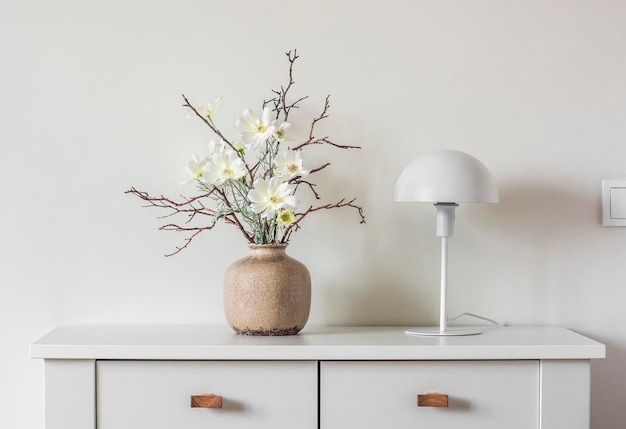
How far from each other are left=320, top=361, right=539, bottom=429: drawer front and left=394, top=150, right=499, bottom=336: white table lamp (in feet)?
0.51

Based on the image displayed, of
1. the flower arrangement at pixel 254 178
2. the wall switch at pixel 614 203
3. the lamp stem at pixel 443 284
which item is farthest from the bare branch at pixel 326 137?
the wall switch at pixel 614 203

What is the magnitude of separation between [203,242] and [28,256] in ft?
1.36

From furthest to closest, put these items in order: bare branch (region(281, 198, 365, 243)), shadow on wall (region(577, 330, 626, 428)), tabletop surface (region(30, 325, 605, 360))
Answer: shadow on wall (region(577, 330, 626, 428))
bare branch (region(281, 198, 365, 243))
tabletop surface (region(30, 325, 605, 360))

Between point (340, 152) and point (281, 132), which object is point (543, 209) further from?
point (281, 132)

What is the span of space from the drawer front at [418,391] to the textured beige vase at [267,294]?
149 millimetres

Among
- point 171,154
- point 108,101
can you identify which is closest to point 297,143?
point 171,154

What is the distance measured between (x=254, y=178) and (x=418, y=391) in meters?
0.61

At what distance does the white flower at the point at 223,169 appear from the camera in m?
1.58

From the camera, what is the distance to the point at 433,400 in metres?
1.48

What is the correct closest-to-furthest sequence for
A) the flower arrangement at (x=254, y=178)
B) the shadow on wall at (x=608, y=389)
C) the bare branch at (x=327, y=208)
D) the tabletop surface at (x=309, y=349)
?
1. the tabletop surface at (x=309, y=349)
2. the flower arrangement at (x=254, y=178)
3. the bare branch at (x=327, y=208)
4. the shadow on wall at (x=608, y=389)

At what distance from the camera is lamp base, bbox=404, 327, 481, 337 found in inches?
64.1

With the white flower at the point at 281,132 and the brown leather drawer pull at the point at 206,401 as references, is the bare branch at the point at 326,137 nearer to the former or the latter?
the white flower at the point at 281,132

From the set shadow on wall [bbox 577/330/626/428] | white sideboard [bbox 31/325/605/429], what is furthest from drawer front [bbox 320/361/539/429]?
shadow on wall [bbox 577/330/626/428]

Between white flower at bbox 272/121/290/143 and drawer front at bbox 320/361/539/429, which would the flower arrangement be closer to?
white flower at bbox 272/121/290/143
